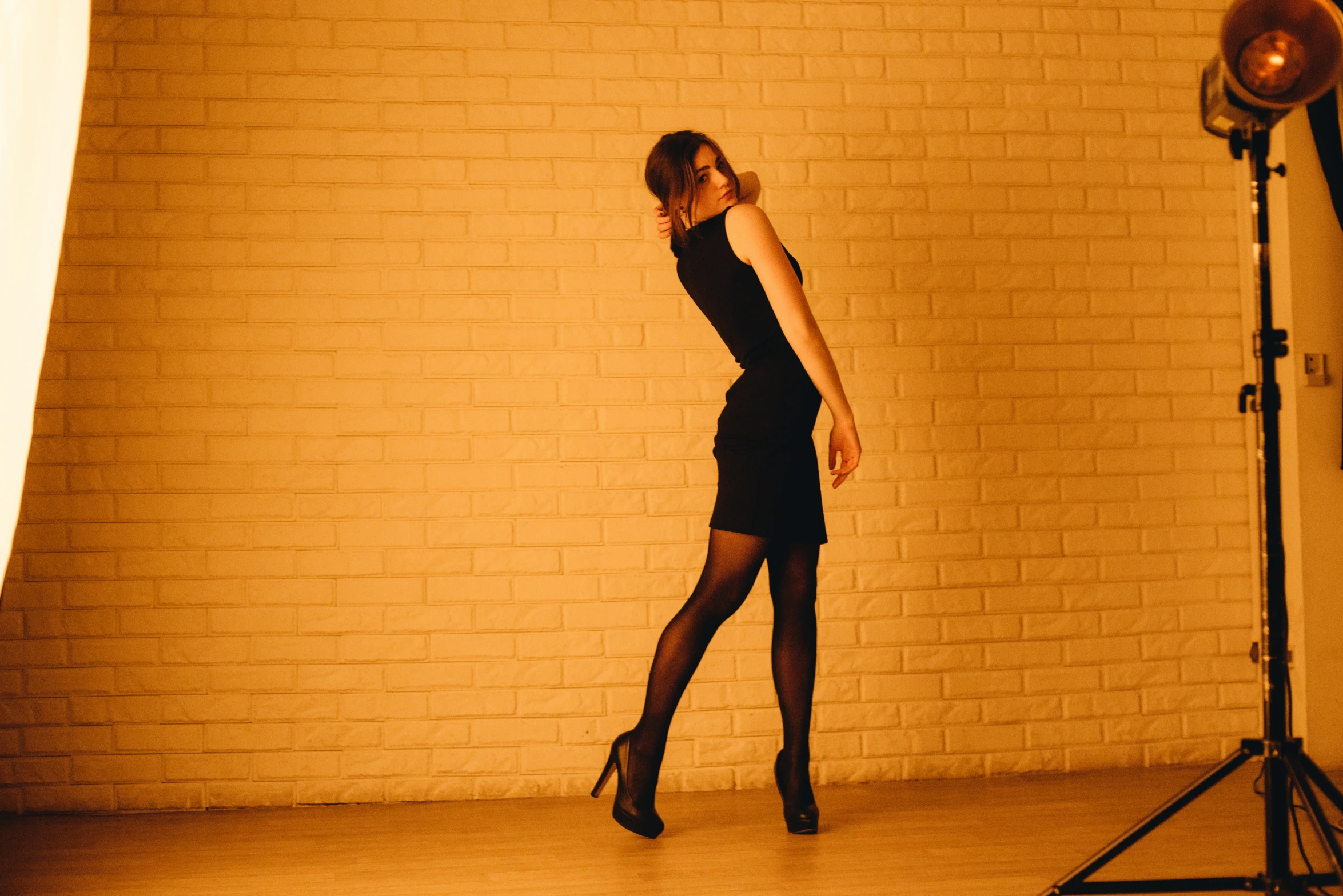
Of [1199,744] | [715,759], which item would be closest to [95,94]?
[715,759]

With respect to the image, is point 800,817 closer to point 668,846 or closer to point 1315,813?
point 668,846

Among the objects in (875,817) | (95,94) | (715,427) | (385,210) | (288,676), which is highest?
(95,94)

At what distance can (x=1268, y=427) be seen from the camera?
1.83 m

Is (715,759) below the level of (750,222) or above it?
below

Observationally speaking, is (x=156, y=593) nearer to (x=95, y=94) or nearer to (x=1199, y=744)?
(x=95, y=94)

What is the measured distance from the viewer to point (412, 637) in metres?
2.88

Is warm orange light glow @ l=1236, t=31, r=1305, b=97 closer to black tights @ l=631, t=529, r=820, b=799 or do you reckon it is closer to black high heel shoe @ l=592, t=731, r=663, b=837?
black tights @ l=631, t=529, r=820, b=799

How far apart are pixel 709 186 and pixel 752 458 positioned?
24.1 inches

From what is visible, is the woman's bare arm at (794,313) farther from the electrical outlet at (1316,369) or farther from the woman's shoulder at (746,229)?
the electrical outlet at (1316,369)

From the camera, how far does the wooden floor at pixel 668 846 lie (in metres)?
2.15

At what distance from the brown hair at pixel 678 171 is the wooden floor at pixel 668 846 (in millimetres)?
1344

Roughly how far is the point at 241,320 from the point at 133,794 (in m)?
1.24

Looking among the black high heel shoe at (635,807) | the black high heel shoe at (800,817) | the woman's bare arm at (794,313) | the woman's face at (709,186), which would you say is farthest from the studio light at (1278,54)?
the black high heel shoe at (635,807)

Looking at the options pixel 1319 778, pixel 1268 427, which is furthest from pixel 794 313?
pixel 1319 778
